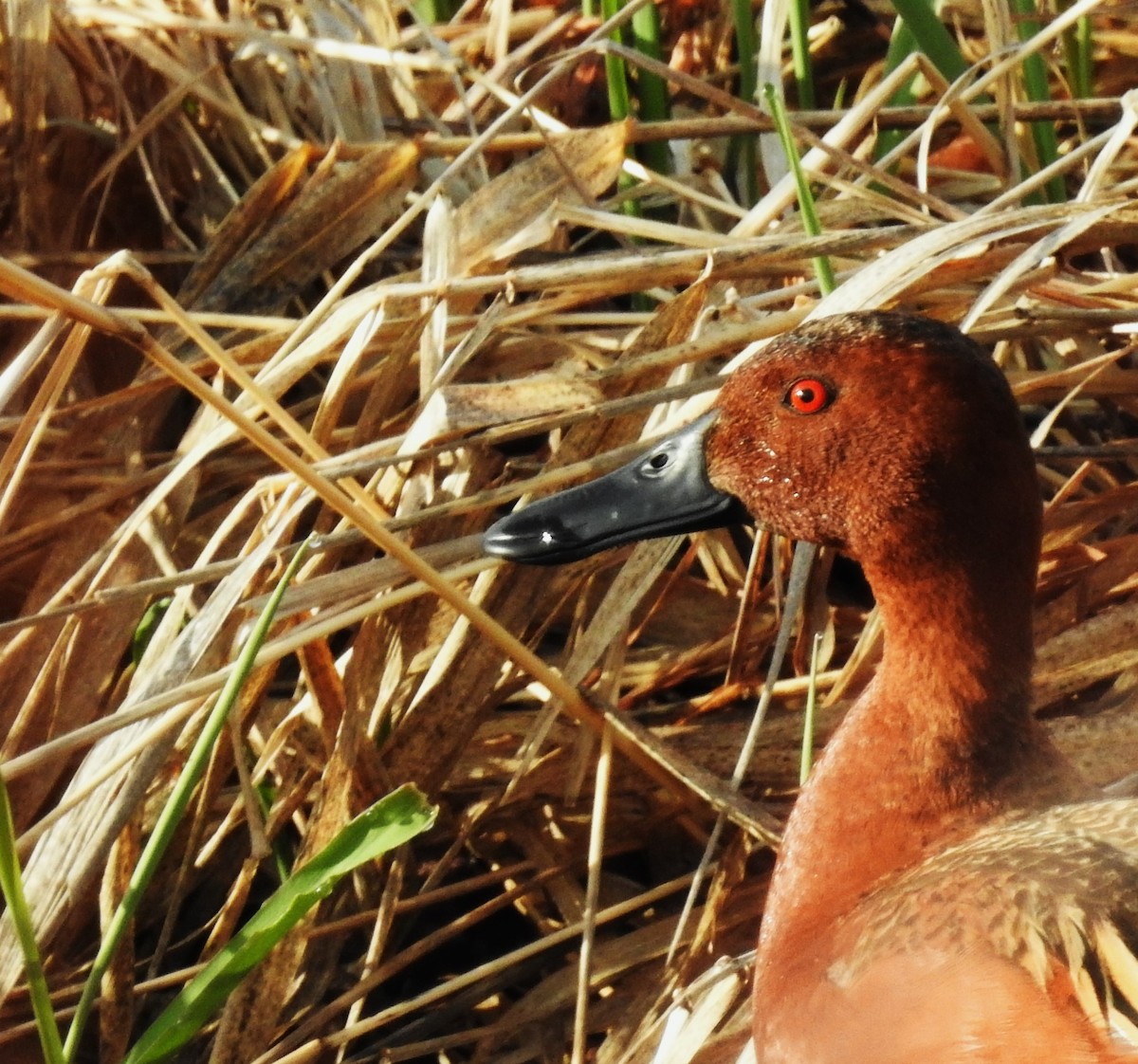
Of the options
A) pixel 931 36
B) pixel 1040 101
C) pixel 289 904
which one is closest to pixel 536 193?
pixel 931 36

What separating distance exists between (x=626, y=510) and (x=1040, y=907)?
65 centimetres

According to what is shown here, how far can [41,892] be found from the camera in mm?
2000

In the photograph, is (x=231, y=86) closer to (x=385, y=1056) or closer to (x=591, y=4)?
(x=591, y=4)

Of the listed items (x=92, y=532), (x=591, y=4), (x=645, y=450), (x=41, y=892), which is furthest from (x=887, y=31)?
(x=41, y=892)

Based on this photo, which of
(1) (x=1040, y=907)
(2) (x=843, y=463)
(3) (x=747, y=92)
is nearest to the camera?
(1) (x=1040, y=907)

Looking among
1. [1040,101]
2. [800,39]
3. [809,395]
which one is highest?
[800,39]

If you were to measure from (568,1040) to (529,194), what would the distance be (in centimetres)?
124

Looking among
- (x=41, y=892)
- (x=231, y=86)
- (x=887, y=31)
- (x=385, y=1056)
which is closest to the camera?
(x=41, y=892)

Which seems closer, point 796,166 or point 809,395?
point 809,395

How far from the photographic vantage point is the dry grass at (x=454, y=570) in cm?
215

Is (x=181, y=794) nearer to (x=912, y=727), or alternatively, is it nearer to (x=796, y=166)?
(x=912, y=727)

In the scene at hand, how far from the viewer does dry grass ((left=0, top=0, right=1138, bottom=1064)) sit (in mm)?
2148

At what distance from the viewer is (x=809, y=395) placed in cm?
193

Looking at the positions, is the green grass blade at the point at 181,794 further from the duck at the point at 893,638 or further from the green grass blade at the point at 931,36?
the green grass blade at the point at 931,36
